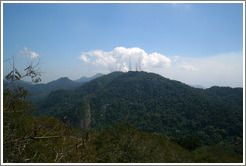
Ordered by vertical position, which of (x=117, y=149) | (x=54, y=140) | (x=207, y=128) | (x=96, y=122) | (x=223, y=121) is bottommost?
(x=96, y=122)

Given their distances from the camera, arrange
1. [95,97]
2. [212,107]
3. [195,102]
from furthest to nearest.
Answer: [95,97] → [195,102] → [212,107]

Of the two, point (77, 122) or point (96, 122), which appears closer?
point (77, 122)

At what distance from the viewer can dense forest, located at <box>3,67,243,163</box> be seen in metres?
3.34

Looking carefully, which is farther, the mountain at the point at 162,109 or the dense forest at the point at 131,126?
the mountain at the point at 162,109

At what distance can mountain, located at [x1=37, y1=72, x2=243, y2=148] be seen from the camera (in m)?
21.1

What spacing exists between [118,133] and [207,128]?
19.2 metres

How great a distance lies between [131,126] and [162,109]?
86.9 feet

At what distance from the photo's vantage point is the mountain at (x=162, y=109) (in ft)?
69.2

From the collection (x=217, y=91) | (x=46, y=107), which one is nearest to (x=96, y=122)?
(x=46, y=107)

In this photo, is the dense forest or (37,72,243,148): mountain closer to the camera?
the dense forest

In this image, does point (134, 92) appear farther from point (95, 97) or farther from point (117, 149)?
point (117, 149)

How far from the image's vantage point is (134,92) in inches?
1966

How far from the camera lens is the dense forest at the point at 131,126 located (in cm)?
334

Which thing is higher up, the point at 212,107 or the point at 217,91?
the point at 217,91
